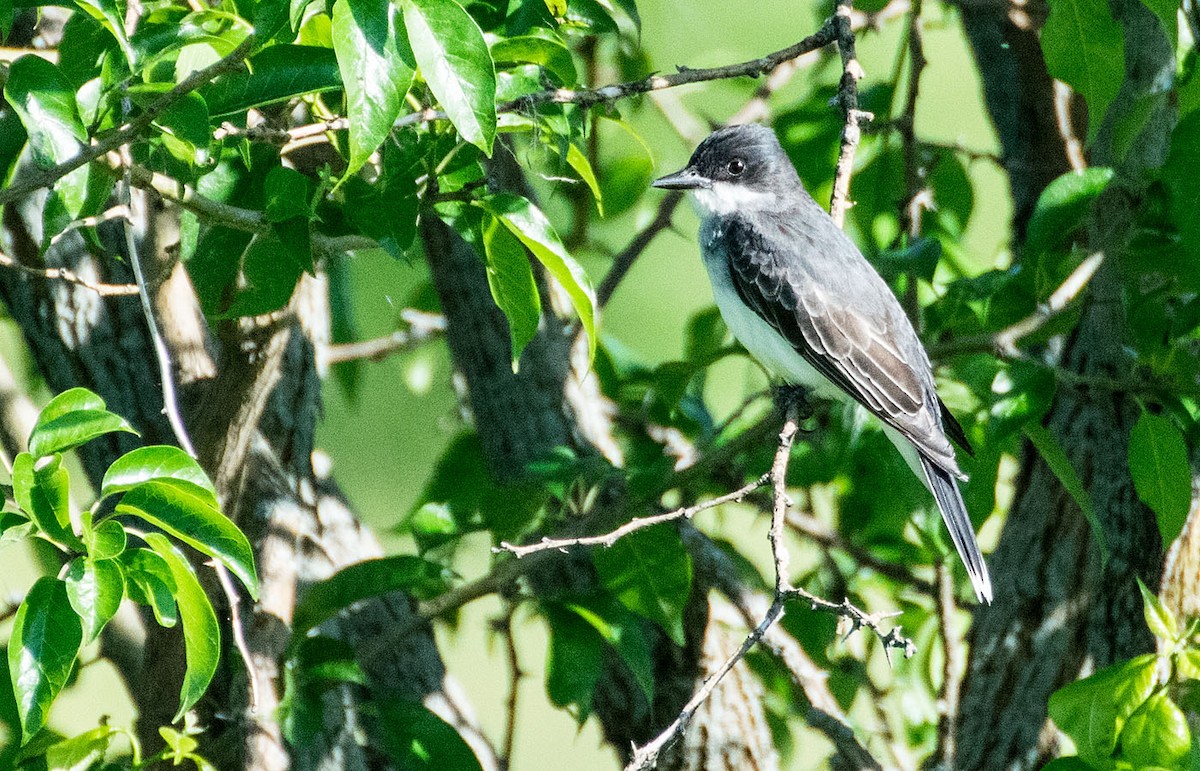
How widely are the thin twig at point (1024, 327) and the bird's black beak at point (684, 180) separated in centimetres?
108

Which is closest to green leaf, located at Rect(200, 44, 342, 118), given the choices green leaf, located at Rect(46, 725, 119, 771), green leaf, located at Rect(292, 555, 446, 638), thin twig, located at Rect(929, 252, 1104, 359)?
green leaf, located at Rect(292, 555, 446, 638)

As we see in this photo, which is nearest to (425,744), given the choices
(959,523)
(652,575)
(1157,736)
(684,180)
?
(652,575)

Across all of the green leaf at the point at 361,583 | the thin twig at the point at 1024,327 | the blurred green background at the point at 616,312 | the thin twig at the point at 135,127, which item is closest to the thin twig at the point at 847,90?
the thin twig at the point at 1024,327

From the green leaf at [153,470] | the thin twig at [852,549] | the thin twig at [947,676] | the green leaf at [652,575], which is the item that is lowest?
the thin twig at [947,676]

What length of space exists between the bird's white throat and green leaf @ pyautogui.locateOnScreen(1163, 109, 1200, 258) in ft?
5.40

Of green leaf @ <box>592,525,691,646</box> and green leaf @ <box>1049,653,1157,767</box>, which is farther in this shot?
green leaf @ <box>592,525,691,646</box>

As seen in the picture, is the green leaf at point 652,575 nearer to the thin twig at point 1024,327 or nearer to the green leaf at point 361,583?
the green leaf at point 361,583

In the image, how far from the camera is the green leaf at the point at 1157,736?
7.91 feet

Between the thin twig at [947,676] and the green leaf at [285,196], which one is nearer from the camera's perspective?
the green leaf at [285,196]

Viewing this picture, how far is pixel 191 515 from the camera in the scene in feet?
6.41

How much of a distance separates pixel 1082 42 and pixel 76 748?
99.3 inches

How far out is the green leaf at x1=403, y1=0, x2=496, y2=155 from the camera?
180cm

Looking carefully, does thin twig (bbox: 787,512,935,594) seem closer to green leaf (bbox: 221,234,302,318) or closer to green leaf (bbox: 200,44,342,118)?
green leaf (bbox: 221,234,302,318)

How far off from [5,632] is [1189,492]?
4489 mm
